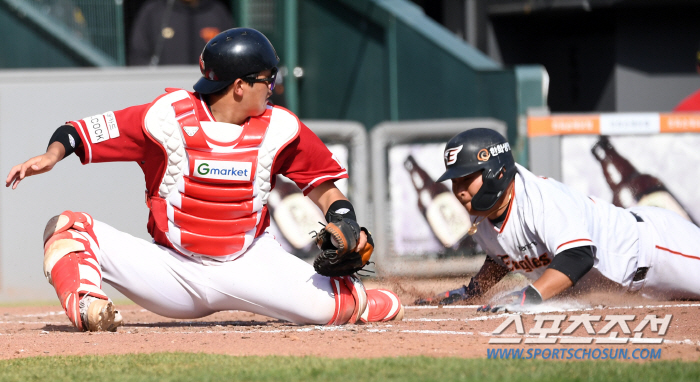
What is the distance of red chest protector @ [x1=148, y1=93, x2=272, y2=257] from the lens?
440 centimetres

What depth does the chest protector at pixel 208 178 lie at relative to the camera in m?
4.40

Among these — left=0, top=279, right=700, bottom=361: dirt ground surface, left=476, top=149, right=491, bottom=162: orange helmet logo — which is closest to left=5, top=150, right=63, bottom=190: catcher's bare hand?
left=0, top=279, right=700, bottom=361: dirt ground surface

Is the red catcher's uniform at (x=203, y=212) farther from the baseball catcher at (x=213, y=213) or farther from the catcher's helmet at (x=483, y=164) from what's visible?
the catcher's helmet at (x=483, y=164)

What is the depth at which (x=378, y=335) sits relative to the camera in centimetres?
419

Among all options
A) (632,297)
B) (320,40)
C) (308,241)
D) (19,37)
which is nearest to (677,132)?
(632,297)

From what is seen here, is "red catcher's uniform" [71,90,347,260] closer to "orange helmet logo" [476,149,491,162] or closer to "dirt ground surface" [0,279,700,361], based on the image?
"dirt ground surface" [0,279,700,361]

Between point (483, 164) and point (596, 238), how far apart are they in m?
0.79

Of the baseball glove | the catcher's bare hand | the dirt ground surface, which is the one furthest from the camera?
the baseball glove

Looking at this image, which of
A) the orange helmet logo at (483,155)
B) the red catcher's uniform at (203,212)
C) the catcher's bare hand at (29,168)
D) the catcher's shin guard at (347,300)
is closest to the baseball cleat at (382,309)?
the catcher's shin guard at (347,300)

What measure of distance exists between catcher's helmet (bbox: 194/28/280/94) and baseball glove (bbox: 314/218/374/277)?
86cm

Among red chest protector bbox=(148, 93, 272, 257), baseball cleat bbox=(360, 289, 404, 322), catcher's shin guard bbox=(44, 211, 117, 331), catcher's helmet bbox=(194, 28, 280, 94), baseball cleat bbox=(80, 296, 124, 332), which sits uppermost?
catcher's helmet bbox=(194, 28, 280, 94)

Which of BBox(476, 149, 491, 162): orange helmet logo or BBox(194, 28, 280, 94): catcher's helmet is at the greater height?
BBox(194, 28, 280, 94): catcher's helmet

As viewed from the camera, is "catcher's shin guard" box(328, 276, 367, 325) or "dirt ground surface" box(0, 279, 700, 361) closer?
"dirt ground surface" box(0, 279, 700, 361)


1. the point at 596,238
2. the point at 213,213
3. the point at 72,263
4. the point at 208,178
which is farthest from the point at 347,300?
the point at 596,238
